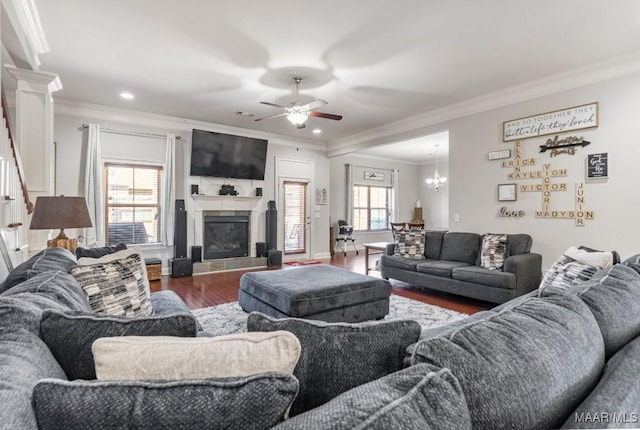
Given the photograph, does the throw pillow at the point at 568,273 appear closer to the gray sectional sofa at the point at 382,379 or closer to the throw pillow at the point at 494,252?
the gray sectional sofa at the point at 382,379

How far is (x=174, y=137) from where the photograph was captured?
5965 mm

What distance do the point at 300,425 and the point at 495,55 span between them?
13.3 feet

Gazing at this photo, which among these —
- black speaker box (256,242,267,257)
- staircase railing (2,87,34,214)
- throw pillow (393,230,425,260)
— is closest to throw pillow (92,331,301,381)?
staircase railing (2,87,34,214)

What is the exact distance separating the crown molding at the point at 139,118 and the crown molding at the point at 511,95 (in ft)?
7.60

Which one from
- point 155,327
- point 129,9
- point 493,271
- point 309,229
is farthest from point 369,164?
point 155,327

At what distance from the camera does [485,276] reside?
3953 millimetres

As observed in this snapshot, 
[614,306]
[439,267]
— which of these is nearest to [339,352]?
[614,306]

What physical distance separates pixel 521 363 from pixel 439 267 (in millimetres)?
3832

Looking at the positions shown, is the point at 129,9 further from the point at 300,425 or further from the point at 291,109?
the point at 300,425

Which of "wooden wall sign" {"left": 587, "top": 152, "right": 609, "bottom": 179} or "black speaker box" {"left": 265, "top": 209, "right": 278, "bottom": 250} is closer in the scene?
"wooden wall sign" {"left": 587, "top": 152, "right": 609, "bottom": 179}

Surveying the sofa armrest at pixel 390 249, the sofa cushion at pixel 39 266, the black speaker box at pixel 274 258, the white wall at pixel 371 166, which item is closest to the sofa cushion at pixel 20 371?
the sofa cushion at pixel 39 266

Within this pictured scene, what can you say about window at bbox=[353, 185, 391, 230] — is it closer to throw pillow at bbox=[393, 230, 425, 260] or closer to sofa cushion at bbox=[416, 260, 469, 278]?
throw pillow at bbox=[393, 230, 425, 260]

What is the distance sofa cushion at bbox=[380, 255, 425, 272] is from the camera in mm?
4853

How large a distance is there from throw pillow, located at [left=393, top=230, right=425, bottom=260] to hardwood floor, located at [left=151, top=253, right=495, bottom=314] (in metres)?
0.49
